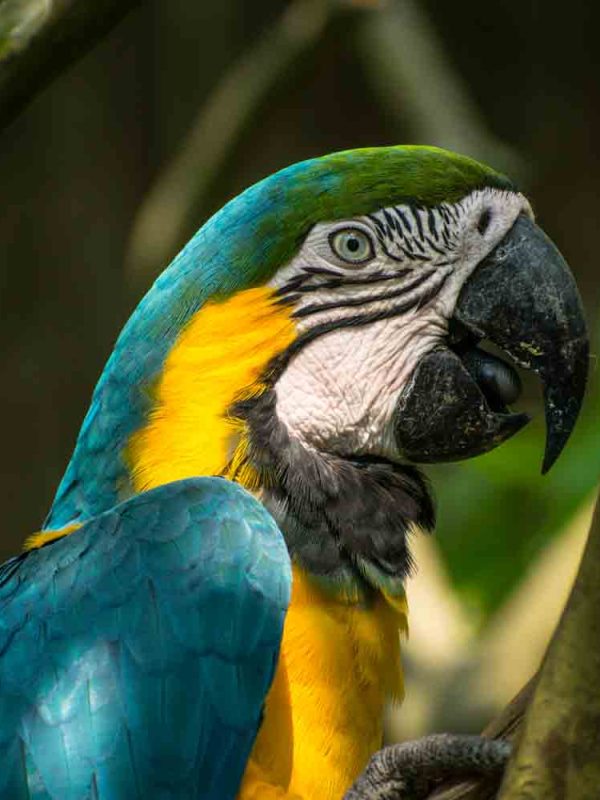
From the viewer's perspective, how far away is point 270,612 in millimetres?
1789

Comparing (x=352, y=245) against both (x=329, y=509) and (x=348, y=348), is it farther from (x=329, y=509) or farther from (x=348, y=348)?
(x=329, y=509)

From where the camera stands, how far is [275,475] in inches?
78.3

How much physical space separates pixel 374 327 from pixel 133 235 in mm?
2537

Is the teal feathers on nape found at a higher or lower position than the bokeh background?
lower

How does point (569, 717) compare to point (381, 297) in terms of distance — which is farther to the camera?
point (381, 297)

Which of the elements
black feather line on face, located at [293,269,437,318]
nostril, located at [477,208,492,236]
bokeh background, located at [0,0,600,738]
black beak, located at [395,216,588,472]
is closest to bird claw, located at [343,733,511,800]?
black beak, located at [395,216,588,472]

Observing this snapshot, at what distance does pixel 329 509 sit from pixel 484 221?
1.83 feet

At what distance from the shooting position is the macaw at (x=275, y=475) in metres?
1.77

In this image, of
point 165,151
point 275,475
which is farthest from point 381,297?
point 165,151

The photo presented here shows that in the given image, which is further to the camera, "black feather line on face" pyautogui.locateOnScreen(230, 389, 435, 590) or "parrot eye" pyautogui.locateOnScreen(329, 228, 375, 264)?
"parrot eye" pyautogui.locateOnScreen(329, 228, 375, 264)

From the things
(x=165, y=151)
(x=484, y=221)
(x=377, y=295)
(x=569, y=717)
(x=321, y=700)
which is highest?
(x=165, y=151)

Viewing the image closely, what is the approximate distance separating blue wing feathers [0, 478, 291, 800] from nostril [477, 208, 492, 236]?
63 cm

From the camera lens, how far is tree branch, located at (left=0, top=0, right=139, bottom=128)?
2.02 metres

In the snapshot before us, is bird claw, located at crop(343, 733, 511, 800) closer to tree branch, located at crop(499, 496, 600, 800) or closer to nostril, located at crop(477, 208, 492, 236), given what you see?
tree branch, located at crop(499, 496, 600, 800)
